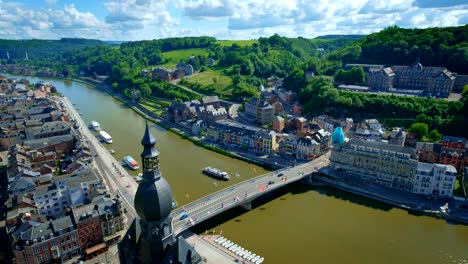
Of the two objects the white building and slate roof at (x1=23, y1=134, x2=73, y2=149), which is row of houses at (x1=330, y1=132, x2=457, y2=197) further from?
slate roof at (x1=23, y1=134, x2=73, y2=149)

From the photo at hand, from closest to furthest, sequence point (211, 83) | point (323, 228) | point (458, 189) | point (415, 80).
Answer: point (323, 228) < point (458, 189) < point (415, 80) < point (211, 83)

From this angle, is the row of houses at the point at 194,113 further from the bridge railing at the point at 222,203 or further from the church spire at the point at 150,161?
the church spire at the point at 150,161

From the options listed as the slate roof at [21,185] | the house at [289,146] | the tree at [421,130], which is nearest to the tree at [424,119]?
the tree at [421,130]

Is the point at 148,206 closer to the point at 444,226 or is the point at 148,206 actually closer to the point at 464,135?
the point at 444,226

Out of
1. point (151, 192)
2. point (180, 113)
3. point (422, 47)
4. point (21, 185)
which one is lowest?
point (21, 185)

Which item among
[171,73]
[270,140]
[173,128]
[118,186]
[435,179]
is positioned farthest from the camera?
[171,73]

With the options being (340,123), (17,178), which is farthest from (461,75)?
(17,178)

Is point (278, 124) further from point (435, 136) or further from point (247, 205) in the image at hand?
point (247, 205)

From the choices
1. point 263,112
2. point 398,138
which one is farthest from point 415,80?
point 263,112
